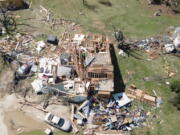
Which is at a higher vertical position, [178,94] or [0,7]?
[0,7]

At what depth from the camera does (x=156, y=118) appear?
3209 cm

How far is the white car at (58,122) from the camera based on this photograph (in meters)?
30.7

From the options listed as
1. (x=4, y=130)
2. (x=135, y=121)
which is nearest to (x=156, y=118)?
(x=135, y=121)

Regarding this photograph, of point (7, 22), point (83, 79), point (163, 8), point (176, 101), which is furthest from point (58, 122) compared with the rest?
point (163, 8)

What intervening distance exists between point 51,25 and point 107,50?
827 centimetres

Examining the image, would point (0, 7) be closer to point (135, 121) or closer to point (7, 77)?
point (7, 77)

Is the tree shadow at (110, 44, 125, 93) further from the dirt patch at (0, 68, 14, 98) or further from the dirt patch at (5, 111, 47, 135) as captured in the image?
the dirt patch at (0, 68, 14, 98)

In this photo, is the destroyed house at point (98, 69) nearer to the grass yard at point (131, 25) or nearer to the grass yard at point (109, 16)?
the grass yard at point (131, 25)

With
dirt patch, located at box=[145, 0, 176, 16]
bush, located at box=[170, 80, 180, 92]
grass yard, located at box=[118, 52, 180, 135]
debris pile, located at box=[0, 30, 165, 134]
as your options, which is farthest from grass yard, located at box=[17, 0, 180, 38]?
bush, located at box=[170, 80, 180, 92]

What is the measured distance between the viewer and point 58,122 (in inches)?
1206

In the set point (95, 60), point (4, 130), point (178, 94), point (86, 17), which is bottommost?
point (4, 130)

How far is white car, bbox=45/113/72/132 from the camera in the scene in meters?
30.7

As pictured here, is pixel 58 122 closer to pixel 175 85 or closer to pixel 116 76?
pixel 116 76

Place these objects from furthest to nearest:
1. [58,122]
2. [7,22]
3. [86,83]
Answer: [7,22]
[86,83]
[58,122]
